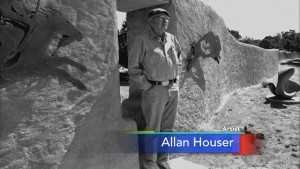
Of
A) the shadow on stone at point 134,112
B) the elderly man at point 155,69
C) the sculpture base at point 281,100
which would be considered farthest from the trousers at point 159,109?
the sculpture base at point 281,100

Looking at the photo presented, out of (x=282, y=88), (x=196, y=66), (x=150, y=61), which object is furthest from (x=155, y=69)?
(x=282, y=88)

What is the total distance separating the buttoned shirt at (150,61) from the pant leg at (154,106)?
0.11 meters

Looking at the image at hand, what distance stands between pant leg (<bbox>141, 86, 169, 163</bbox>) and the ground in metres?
1.29

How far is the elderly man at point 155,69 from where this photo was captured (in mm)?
2529

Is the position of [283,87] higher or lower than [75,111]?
lower

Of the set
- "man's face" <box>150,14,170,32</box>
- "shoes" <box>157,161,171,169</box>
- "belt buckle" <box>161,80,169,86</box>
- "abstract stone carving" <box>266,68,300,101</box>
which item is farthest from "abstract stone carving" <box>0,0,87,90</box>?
"abstract stone carving" <box>266,68,300,101</box>

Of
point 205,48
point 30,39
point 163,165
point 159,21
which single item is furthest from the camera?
point 205,48

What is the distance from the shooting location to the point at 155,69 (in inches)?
99.6

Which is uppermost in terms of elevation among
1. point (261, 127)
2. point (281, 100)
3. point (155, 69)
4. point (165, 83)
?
point (155, 69)

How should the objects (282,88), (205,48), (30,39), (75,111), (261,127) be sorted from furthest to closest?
(282,88), (261,127), (205,48), (75,111), (30,39)

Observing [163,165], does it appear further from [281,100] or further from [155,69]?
[281,100]

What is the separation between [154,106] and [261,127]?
3329 mm

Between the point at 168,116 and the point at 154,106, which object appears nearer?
the point at 154,106

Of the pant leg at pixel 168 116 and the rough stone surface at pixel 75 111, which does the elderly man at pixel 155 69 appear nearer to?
the pant leg at pixel 168 116
